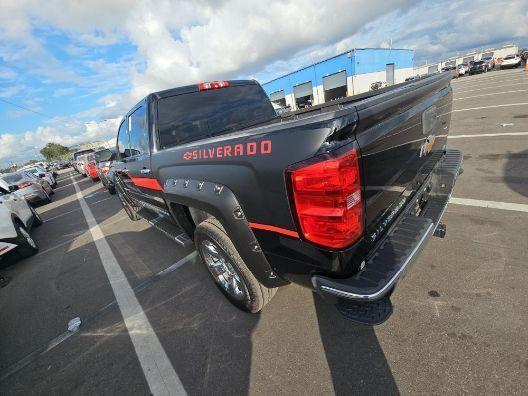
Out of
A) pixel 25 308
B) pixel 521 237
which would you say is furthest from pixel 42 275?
pixel 521 237

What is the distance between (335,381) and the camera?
2045mm

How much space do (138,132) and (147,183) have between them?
69 cm

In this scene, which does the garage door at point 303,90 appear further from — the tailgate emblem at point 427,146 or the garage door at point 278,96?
the tailgate emblem at point 427,146

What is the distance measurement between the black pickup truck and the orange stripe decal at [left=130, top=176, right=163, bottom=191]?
0.19m

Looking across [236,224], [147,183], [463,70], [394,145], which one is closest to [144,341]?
[236,224]

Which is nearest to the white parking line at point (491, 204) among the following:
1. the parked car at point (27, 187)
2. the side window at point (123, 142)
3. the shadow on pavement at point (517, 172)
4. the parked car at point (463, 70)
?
the shadow on pavement at point (517, 172)

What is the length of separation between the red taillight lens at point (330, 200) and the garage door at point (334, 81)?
3712 cm

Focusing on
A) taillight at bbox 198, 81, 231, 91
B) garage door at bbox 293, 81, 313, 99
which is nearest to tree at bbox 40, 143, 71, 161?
garage door at bbox 293, 81, 313, 99

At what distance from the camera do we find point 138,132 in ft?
12.7

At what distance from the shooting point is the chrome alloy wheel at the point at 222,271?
2.69 meters

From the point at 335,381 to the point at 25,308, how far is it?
4121 millimetres

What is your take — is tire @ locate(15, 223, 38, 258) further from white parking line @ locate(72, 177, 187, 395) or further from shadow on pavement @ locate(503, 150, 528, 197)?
shadow on pavement @ locate(503, 150, 528, 197)

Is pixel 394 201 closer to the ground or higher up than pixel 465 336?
higher up

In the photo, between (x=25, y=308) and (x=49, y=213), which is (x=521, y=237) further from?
(x=49, y=213)
